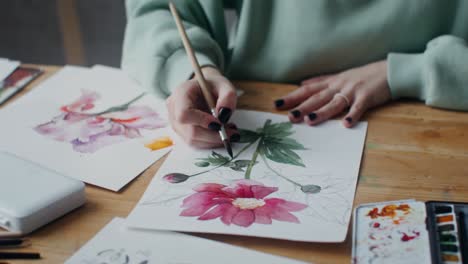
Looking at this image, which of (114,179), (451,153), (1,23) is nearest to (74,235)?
(114,179)

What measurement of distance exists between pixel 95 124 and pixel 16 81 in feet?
0.69

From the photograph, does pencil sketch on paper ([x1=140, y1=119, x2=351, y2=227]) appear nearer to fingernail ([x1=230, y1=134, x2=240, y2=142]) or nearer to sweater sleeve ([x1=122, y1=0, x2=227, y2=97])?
fingernail ([x1=230, y1=134, x2=240, y2=142])

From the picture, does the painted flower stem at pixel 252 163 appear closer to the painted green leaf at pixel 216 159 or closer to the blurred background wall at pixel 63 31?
the painted green leaf at pixel 216 159

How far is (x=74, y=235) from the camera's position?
0.54 meters

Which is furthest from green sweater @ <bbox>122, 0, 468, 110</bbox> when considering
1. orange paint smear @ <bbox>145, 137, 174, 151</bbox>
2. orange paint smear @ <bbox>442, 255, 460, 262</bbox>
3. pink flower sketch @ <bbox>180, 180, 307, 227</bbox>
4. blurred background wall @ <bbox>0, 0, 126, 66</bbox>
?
blurred background wall @ <bbox>0, 0, 126, 66</bbox>

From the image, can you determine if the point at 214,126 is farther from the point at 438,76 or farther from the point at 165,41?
the point at 438,76

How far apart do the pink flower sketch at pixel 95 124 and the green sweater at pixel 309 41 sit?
62 mm

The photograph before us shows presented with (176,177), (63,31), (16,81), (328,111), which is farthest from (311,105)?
(63,31)

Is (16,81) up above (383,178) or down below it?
above

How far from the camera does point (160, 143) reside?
707 mm

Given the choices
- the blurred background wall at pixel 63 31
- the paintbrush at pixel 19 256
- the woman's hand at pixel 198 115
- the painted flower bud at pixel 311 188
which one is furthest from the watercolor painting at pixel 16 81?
the blurred background wall at pixel 63 31

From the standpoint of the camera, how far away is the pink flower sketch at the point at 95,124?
0.71 meters

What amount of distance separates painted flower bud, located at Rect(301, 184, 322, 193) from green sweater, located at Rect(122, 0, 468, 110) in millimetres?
265

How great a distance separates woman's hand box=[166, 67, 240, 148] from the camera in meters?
0.69
